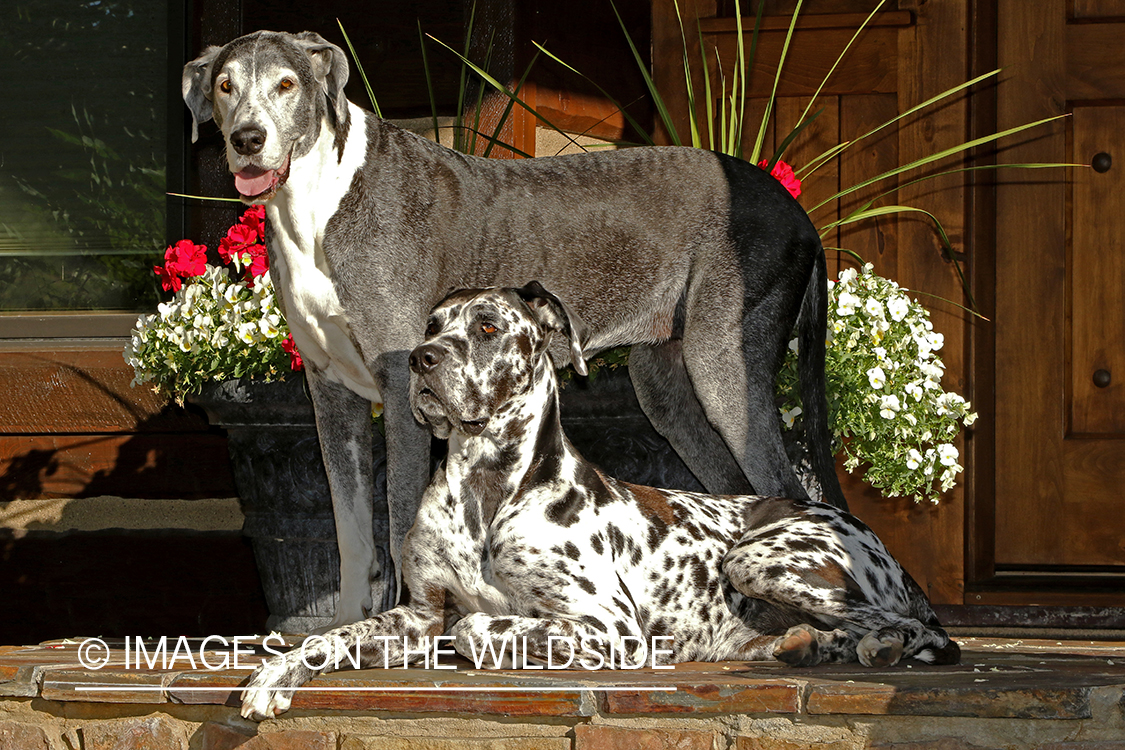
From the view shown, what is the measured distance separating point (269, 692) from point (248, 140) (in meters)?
1.33

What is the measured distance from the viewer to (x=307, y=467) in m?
3.84

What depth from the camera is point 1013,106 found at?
499 cm

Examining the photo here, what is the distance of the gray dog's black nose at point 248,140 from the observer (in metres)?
2.96

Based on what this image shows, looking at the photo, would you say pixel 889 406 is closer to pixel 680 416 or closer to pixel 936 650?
pixel 680 416

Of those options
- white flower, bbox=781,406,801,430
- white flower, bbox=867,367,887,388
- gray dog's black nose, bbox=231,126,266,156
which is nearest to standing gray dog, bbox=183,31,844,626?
gray dog's black nose, bbox=231,126,266,156

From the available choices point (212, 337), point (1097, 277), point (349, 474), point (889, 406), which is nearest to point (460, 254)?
point (349, 474)

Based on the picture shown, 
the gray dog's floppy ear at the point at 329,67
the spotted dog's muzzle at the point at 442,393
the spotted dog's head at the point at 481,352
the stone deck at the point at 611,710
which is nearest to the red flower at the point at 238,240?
the gray dog's floppy ear at the point at 329,67

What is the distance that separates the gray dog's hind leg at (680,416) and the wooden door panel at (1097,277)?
2041mm

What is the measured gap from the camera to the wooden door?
195 inches

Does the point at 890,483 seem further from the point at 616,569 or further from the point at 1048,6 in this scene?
the point at 1048,6

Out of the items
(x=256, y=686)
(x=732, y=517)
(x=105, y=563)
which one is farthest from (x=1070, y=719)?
(x=105, y=563)

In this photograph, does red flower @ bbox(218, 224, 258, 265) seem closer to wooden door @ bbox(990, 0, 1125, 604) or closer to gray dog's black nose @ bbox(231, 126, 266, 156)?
gray dog's black nose @ bbox(231, 126, 266, 156)

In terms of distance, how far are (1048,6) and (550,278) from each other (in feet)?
9.58

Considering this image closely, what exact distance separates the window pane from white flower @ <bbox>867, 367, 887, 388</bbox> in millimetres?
3052
